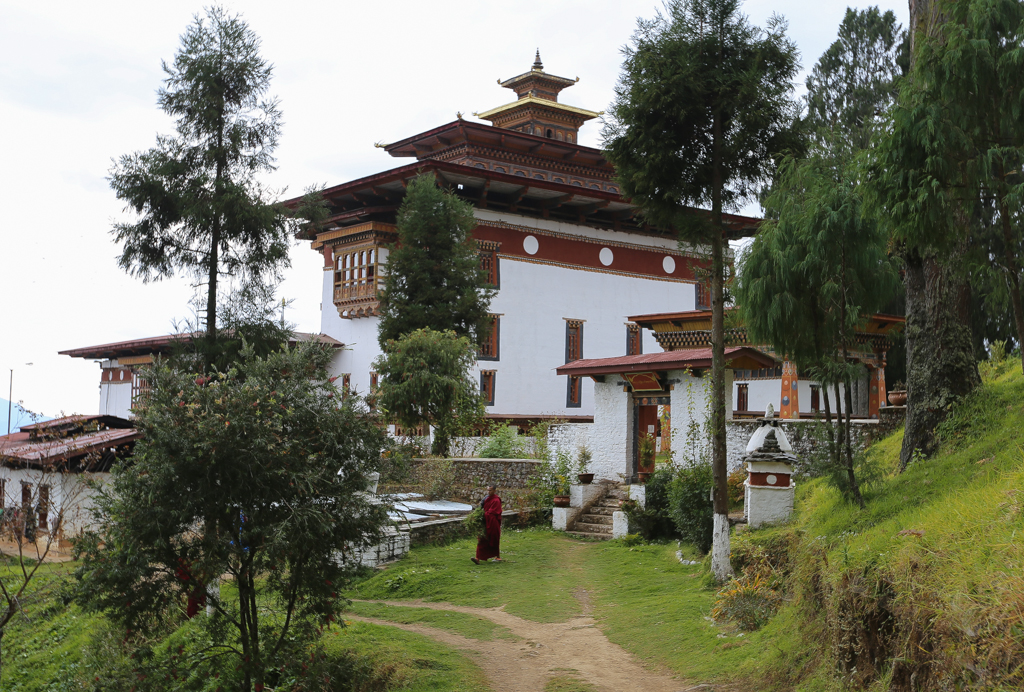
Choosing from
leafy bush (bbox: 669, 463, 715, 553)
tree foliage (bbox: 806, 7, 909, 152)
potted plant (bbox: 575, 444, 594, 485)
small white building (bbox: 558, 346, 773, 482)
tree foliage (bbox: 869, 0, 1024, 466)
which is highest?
tree foliage (bbox: 806, 7, 909, 152)

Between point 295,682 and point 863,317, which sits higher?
point 863,317

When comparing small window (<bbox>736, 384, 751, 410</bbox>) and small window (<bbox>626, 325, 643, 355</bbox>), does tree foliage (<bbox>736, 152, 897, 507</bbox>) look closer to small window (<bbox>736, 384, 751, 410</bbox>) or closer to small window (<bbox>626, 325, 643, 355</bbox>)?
small window (<bbox>736, 384, 751, 410</bbox>)

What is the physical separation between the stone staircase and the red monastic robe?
120 inches

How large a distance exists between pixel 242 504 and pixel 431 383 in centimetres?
1386

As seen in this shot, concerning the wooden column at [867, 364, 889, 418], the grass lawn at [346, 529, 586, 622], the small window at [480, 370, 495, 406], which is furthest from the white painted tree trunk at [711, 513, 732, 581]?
the small window at [480, 370, 495, 406]

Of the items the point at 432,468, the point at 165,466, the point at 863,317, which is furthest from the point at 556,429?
the point at 165,466

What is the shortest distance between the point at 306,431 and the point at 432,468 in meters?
12.8

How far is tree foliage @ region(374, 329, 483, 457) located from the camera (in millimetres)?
21844

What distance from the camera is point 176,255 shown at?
14.9m

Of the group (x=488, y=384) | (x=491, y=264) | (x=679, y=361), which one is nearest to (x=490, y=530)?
(x=679, y=361)

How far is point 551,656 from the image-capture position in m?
9.18

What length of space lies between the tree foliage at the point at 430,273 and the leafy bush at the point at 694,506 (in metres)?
11.4

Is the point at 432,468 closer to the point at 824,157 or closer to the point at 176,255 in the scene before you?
the point at 176,255

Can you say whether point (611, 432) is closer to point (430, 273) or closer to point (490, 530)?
point (490, 530)
